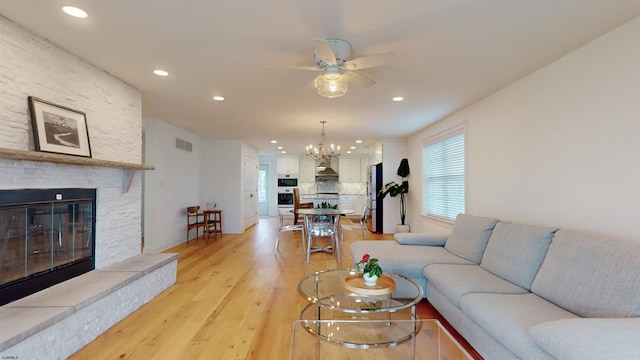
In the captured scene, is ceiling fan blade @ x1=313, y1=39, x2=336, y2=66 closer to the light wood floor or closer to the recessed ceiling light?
the recessed ceiling light

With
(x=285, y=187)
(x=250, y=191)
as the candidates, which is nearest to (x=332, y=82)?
(x=250, y=191)

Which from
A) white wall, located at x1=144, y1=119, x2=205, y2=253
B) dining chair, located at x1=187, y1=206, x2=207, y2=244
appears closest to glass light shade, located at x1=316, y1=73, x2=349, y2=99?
white wall, located at x1=144, y1=119, x2=205, y2=253

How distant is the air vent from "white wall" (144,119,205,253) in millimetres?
64

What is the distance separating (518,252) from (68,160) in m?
3.70

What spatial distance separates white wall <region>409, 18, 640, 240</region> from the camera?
6.61 feet

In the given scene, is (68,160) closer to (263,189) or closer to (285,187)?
(285,187)

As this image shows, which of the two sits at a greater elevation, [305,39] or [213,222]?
[305,39]

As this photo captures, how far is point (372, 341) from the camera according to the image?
1949mm

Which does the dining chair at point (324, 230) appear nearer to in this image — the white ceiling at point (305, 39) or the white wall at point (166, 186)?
the white ceiling at point (305, 39)

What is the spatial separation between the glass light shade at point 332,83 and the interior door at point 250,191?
5.19m

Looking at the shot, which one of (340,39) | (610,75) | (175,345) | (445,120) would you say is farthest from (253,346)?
(445,120)

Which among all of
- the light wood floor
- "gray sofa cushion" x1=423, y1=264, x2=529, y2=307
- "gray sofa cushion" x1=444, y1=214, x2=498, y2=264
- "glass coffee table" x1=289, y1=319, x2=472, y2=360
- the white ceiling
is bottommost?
the light wood floor

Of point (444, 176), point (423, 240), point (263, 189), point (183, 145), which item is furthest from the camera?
point (263, 189)

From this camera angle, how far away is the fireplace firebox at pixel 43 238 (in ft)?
6.70
